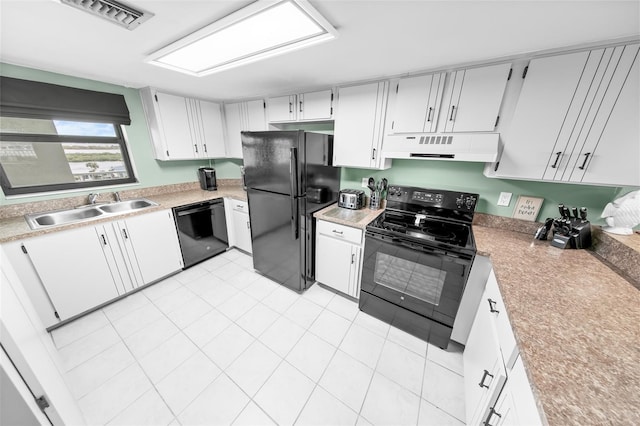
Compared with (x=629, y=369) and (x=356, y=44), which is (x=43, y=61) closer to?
(x=356, y=44)

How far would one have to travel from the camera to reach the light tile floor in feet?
4.26

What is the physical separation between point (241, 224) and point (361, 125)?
201 cm

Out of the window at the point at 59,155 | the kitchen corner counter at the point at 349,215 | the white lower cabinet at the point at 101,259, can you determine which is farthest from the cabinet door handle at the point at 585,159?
the window at the point at 59,155

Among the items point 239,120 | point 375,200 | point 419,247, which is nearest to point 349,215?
point 375,200

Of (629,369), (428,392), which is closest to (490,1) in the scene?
(629,369)

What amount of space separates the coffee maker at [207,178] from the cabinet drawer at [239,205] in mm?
541

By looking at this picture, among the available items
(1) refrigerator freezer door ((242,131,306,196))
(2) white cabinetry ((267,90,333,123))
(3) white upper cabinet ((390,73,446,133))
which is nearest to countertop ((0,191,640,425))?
(3) white upper cabinet ((390,73,446,133))

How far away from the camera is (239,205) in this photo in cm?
278

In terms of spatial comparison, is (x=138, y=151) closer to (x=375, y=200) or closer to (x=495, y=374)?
(x=375, y=200)

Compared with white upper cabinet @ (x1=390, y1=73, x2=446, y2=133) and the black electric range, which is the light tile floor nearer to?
the black electric range

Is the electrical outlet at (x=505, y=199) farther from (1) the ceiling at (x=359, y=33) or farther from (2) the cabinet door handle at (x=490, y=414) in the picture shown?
(2) the cabinet door handle at (x=490, y=414)

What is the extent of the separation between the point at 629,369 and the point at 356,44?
1846mm

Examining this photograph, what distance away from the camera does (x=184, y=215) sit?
248cm

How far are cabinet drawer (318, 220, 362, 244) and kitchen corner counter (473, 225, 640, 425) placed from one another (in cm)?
97
